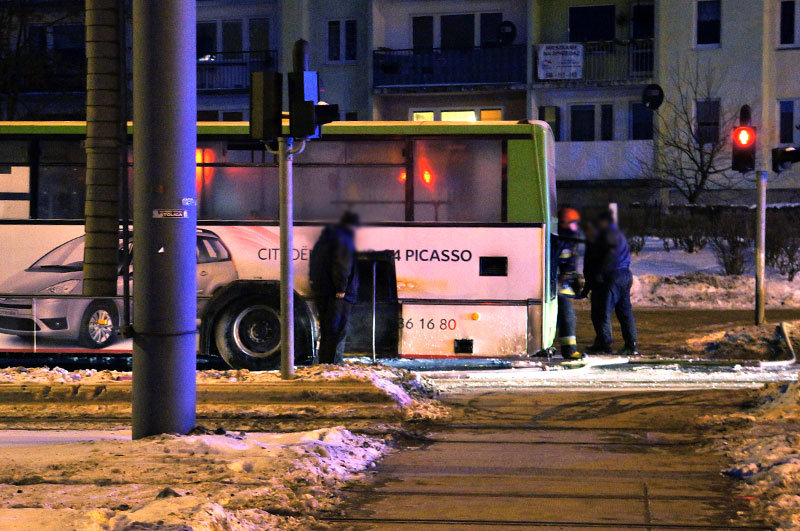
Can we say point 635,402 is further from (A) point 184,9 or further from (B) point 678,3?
(B) point 678,3

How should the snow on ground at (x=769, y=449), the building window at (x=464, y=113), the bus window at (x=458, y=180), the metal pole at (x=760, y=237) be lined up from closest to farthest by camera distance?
1. the snow on ground at (x=769, y=449)
2. the bus window at (x=458, y=180)
3. the metal pole at (x=760, y=237)
4. the building window at (x=464, y=113)

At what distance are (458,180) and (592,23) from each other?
82.7ft

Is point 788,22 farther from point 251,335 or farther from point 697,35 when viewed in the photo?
point 251,335

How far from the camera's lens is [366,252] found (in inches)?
513

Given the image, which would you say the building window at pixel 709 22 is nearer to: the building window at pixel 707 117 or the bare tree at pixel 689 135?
the bare tree at pixel 689 135

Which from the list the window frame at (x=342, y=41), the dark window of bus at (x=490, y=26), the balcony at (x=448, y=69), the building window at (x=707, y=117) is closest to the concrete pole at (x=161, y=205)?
the balcony at (x=448, y=69)

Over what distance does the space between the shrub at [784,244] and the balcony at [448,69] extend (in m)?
13.3

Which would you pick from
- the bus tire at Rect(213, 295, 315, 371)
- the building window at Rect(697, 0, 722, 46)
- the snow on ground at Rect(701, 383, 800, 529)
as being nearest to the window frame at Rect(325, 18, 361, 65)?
the building window at Rect(697, 0, 722, 46)

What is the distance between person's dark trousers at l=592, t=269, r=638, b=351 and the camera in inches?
563

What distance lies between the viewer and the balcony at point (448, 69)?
36.4 meters

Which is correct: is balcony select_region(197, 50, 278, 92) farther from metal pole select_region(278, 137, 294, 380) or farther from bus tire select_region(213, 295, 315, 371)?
metal pole select_region(278, 137, 294, 380)

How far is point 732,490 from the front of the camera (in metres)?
7.46

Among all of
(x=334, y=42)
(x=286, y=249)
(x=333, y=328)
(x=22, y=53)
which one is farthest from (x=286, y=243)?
(x=334, y=42)

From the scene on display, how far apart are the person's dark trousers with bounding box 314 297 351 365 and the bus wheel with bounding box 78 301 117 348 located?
2675 mm
